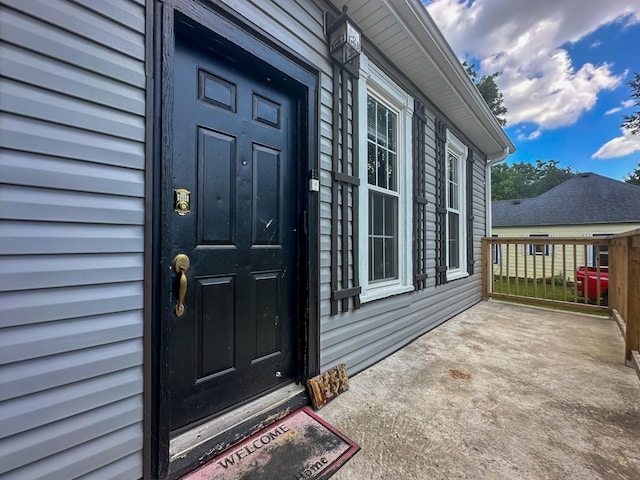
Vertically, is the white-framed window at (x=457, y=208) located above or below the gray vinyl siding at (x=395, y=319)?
above

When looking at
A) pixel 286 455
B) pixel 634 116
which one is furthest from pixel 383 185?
pixel 634 116

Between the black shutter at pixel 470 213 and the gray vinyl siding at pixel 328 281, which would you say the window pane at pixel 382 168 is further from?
the black shutter at pixel 470 213

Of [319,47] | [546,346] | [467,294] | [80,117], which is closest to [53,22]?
[80,117]

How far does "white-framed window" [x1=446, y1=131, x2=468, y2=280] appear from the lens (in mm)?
4043

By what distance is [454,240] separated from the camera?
13.7 feet

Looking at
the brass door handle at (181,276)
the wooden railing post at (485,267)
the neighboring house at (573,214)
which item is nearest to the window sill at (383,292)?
the brass door handle at (181,276)

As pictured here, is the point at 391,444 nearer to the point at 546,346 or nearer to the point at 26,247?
the point at 26,247

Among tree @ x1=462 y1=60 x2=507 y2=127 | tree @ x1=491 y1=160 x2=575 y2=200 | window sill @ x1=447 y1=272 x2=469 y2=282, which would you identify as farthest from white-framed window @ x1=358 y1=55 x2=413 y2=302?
tree @ x1=491 y1=160 x2=575 y2=200

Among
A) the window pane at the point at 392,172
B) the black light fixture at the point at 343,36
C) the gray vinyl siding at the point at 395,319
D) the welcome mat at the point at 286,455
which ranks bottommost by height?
the welcome mat at the point at 286,455

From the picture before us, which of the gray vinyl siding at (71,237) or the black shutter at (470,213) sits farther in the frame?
the black shutter at (470,213)

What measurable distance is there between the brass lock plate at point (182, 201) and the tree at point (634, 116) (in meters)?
25.1

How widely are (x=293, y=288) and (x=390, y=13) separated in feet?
7.51

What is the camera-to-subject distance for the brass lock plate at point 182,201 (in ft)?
4.14

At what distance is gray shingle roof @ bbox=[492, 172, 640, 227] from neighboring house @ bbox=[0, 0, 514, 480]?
1382cm
